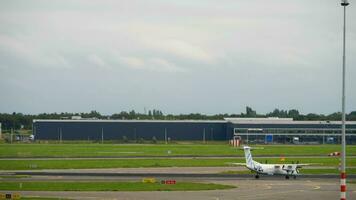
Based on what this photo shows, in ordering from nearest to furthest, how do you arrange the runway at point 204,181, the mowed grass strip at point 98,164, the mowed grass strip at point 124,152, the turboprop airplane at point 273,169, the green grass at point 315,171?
1. the runway at point 204,181
2. the turboprop airplane at point 273,169
3. the green grass at point 315,171
4. the mowed grass strip at point 98,164
5. the mowed grass strip at point 124,152

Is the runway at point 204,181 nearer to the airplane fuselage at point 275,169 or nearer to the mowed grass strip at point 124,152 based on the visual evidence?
the airplane fuselage at point 275,169

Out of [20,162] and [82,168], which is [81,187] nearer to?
[82,168]

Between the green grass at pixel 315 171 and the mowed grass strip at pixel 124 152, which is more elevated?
the mowed grass strip at pixel 124 152

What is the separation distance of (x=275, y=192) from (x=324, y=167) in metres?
39.6

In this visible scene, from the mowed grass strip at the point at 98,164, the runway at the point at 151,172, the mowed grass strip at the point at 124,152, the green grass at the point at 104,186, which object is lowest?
the runway at the point at 151,172

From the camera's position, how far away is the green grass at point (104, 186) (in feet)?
212

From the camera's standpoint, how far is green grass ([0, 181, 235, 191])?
64.6m

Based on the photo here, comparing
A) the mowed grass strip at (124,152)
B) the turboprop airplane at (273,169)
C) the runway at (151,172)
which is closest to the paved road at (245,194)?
the turboprop airplane at (273,169)

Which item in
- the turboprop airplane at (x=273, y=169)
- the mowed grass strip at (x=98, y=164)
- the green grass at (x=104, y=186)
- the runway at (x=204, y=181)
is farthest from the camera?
the mowed grass strip at (x=98, y=164)

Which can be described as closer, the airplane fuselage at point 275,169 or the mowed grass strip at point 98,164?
the airplane fuselage at point 275,169

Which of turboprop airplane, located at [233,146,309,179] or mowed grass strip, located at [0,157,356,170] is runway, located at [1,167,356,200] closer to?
turboprop airplane, located at [233,146,309,179]

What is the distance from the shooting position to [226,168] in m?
98.4

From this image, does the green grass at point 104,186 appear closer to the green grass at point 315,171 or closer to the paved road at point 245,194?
the paved road at point 245,194

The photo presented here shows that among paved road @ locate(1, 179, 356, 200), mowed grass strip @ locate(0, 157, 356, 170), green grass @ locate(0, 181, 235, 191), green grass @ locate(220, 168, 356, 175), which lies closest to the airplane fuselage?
green grass @ locate(220, 168, 356, 175)
